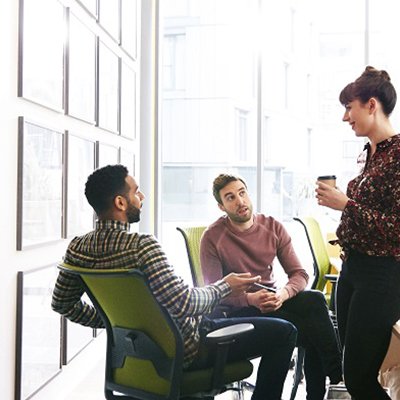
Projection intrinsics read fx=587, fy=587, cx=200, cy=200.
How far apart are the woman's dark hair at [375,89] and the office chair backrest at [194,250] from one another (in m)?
1.09

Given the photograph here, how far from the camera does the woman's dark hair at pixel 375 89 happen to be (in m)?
1.80

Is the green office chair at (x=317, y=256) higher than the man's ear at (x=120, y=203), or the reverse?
the man's ear at (x=120, y=203)

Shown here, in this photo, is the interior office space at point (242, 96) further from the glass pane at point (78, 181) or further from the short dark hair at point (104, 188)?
the short dark hair at point (104, 188)

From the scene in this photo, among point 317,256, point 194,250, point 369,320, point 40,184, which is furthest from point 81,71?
point 369,320

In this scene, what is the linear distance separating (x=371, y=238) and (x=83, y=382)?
195 centimetres

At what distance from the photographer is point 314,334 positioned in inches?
92.9

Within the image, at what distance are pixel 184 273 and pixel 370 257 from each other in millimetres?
3335

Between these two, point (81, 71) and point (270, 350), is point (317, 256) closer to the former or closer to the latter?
point (270, 350)

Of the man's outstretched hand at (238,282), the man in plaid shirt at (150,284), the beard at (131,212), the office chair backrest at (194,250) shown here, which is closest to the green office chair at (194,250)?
the office chair backrest at (194,250)

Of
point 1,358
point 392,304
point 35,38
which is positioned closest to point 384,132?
point 392,304

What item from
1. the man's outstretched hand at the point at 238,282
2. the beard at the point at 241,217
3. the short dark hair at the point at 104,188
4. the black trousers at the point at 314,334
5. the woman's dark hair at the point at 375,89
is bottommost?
the black trousers at the point at 314,334

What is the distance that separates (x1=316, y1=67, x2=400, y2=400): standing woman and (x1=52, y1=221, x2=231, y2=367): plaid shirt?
42 cm

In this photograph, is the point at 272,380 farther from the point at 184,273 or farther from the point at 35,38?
the point at 184,273

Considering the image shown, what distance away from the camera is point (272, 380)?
203 cm
